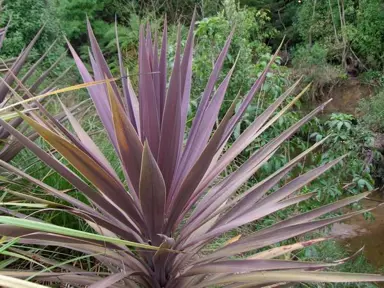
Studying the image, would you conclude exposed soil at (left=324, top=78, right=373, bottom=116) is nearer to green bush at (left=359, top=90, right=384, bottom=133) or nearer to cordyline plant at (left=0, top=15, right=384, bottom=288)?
green bush at (left=359, top=90, right=384, bottom=133)

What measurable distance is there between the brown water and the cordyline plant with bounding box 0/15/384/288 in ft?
14.7

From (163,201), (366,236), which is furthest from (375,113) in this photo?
(163,201)

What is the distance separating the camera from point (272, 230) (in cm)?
155

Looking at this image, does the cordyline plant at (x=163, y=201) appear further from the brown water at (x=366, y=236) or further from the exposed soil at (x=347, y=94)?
the exposed soil at (x=347, y=94)

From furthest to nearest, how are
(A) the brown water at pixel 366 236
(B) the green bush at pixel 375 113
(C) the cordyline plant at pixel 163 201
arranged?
(B) the green bush at pixel 375 113, (A) the brown water at pixel 366 236, (C) the cordyline plant at pixel 163 201

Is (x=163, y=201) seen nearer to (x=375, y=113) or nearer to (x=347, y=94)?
(x=375, y=113)

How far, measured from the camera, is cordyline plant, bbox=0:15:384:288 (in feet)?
4.28

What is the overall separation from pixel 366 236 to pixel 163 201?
549cm

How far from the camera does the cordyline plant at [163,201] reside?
130 centimetres

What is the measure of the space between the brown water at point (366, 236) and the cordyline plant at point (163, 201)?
176 inches

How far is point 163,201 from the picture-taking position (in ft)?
4.47

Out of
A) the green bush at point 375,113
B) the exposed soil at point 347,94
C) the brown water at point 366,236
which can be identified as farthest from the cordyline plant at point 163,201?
the exposed soil at point 347,94

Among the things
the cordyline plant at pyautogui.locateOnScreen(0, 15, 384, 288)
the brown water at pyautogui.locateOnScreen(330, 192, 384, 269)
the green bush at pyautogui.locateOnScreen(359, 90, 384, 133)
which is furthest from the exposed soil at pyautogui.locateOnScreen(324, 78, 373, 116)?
the cordyline plant at pyautogui.locateOnScreen(0, 15, 384, 288)

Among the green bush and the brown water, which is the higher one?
the green bush
